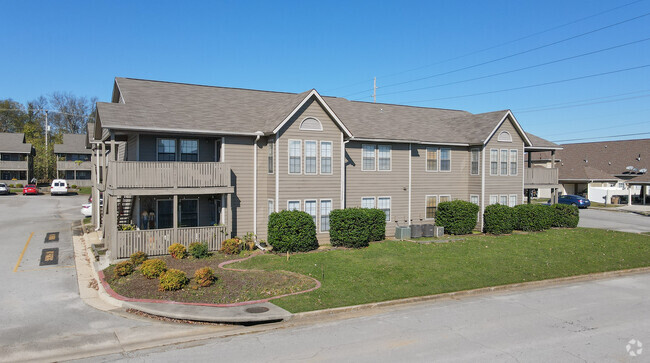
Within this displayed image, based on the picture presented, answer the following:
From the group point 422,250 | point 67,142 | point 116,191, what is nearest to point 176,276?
point 116,191

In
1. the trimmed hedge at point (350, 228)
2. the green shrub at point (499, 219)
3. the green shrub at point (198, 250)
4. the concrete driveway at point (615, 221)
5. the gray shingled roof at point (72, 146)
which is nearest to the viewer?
the green shrub at point (198, 250)

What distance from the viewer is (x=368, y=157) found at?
2542cm

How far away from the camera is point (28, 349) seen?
9859mm

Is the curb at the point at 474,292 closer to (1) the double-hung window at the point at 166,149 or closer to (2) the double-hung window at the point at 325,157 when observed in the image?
(2) the double-hung window at the point at 325,157

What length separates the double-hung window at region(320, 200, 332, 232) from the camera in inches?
904

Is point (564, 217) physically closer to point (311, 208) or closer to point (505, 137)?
point (505, 137)

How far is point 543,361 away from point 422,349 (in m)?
2.47

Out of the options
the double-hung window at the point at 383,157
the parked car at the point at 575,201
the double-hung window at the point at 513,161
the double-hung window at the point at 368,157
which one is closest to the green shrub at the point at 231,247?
the double-hung window at the point at 368,157

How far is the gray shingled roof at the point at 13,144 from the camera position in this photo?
Answer: 64188mm

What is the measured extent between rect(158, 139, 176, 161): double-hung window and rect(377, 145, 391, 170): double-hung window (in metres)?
11.3

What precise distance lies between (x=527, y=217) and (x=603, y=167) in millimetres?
42908

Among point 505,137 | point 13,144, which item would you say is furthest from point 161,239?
point 13,144

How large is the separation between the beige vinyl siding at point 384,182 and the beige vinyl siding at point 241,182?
552 cm

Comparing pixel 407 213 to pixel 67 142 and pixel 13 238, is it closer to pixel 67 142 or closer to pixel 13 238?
pixel 13 238
